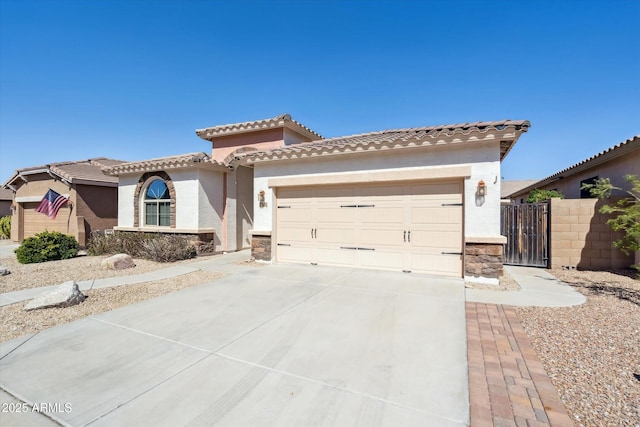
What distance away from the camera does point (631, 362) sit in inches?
136

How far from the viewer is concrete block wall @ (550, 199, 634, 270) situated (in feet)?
28.5

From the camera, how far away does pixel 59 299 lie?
556cm

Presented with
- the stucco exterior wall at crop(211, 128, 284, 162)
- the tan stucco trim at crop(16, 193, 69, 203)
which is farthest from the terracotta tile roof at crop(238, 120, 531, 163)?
the tan stucco trim at crop(16, 193, 69, 203)

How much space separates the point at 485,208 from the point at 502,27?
755 centimetres

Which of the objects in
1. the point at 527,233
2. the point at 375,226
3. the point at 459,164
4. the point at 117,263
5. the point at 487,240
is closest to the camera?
the point at 487,240

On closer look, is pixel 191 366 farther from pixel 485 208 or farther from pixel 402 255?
pixel 485 208

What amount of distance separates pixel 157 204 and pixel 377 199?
10414 mm

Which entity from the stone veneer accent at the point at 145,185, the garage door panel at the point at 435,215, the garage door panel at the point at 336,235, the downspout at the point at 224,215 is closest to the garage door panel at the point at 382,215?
the garage door panel at the point at 435,215

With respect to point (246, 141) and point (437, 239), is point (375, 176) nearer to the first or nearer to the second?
point (437, 239)

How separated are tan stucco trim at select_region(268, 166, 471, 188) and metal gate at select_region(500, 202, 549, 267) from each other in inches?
154

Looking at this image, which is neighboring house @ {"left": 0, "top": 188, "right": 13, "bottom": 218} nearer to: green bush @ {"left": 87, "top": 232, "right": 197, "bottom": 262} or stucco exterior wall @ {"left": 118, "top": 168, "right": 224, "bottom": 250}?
Result: green bush @ {"left": 87, "top": 232, "right": 197, "bottom": 262}

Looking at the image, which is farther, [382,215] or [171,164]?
[171,164]

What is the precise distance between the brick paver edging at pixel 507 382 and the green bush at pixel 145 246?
1020 centimetres

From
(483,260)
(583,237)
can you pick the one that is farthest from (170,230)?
(583,237)
